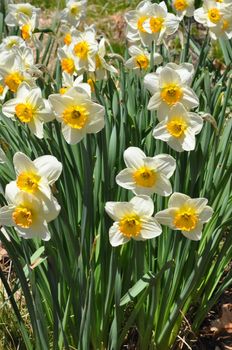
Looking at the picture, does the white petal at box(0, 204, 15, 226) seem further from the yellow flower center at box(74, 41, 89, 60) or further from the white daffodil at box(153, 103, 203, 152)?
the yellow flower center at box(74, 41, 89, 60)

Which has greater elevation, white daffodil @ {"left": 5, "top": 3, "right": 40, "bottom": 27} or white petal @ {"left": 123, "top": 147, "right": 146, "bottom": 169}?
white petal @ {"left": 123, "top": 147, "right": 146, "bottom": 169}

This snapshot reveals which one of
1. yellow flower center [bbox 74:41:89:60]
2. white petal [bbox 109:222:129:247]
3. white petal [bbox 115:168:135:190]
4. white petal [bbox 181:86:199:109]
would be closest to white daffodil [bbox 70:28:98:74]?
yellow flower center [bbox 74:41:89:60]

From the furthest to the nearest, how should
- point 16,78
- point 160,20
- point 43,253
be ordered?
point 160,20 → point 16,78 → point 43,253

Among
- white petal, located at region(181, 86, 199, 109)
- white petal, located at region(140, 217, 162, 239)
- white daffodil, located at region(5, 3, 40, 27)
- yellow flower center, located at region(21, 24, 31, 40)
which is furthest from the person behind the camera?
white daffodil, located at region(5, 3, 40, 27)

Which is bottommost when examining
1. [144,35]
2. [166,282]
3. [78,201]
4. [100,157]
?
[166,282]

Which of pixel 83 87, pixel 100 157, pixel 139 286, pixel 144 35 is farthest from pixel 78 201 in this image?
pixel 144 35

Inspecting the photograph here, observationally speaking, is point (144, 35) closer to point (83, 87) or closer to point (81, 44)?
point (81, 44)

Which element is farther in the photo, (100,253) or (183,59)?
(183,59)
